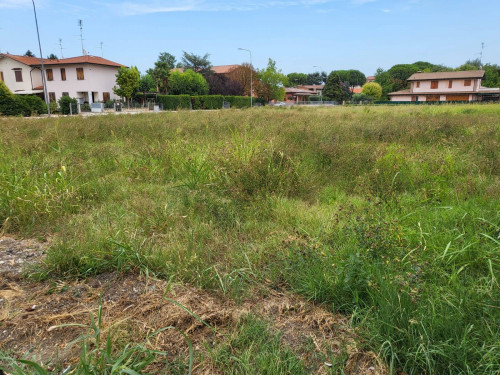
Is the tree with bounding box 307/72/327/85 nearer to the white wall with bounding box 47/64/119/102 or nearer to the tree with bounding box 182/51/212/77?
the tree with bounding box 182/51/212/77

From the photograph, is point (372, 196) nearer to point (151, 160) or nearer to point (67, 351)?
point (67, 351)

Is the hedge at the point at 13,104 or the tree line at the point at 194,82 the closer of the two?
the hedge at the point at 13,104

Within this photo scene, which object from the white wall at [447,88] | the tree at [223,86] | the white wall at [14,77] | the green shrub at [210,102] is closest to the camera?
the white wall at [14,77]

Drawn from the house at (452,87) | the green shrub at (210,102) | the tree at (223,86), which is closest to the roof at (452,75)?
the house at (452,87)

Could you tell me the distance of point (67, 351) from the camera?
1.93 meters

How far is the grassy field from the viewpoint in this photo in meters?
2.00

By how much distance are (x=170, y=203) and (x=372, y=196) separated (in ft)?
8.15

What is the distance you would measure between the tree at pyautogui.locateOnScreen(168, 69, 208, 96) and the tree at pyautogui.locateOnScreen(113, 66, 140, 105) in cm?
776

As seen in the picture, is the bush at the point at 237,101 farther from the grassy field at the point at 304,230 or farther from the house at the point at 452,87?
the grassy field at the point at 304,230

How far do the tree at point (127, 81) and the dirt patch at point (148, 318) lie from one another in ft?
Answer: 145

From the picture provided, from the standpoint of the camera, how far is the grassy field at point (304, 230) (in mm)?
2004

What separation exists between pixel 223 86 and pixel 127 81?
61.2 feet

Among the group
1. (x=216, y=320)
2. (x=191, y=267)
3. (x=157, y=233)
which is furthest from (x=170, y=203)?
(x=216, y=320)

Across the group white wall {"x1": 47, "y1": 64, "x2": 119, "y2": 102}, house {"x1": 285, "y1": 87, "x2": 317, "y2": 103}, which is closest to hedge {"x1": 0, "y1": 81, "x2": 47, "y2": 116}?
white wall {"x1": 47, "y1": 64, "x2": 119, "y2": 102}
